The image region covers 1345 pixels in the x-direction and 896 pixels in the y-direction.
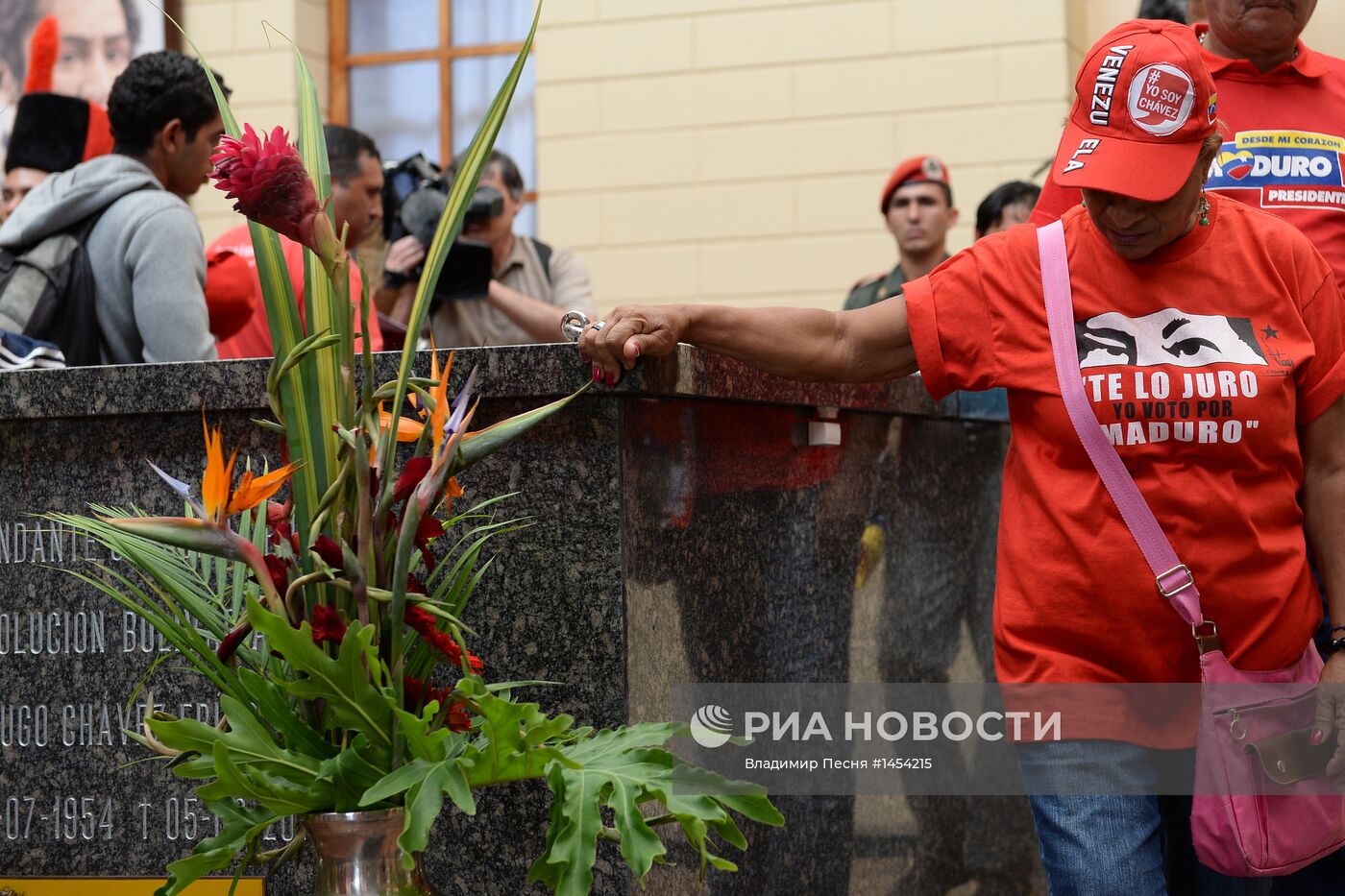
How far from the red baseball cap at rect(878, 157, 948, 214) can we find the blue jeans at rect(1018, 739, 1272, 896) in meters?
3.61

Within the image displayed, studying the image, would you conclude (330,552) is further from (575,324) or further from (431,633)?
(575,324)

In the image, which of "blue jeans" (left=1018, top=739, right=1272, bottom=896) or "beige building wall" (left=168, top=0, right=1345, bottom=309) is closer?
"blue jeans" (left=1018, top=739, right=1272, bottom=896)

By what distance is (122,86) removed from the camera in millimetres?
3846

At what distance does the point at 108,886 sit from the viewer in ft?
9.49

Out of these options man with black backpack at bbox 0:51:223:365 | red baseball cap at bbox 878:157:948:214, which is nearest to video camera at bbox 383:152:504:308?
man with black backpack at bbox 0:51:223:365

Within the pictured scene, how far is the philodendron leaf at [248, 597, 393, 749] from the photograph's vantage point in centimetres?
185

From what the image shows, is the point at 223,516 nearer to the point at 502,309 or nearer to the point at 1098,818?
the point at 1098,818

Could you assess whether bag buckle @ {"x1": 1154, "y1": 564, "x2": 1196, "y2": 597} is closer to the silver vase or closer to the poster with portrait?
the silver vase

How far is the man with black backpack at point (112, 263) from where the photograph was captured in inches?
141

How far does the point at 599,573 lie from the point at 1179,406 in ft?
2.77

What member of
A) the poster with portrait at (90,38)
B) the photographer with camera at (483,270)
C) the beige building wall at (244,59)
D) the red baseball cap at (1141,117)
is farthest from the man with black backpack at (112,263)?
the poster with portrait at (90,38)

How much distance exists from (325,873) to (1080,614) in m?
1.12

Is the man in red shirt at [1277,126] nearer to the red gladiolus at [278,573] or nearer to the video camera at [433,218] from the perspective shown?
the red gladiolus at [278,573]

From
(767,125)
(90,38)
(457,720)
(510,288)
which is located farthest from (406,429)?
(90,38)
